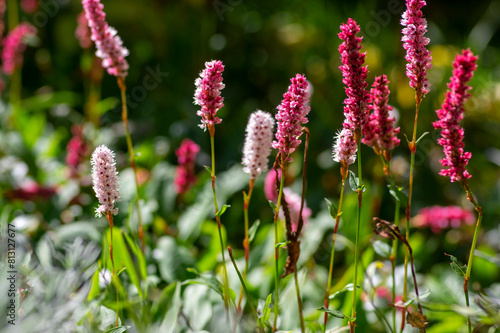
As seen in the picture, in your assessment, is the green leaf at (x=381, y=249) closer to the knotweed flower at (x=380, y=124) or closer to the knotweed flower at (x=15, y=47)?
the knotweed flower at (x=380, y=124)

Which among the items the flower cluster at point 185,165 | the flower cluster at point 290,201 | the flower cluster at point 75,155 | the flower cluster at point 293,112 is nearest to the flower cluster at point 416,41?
the flower cluster at point 293,112

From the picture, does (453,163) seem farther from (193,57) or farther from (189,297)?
(193,57)

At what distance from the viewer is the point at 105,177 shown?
1.03 metres

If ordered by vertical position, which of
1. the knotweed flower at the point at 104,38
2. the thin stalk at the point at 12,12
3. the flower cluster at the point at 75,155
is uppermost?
the knotweed flower at the point at 104,38

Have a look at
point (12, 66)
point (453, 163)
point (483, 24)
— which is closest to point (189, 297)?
point (453, 163)

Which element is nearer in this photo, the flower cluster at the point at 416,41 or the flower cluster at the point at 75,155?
the flower cluster at the point at 416,41

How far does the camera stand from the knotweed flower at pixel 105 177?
1.02 metres

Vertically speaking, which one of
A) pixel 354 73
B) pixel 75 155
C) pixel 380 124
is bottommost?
pixel 75 155

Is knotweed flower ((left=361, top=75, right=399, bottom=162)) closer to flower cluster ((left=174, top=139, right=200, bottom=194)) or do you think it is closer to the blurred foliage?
the blurred foliage

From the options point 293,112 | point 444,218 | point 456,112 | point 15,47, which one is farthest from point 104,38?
point 444,218

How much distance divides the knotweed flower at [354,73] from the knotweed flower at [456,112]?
141 mm

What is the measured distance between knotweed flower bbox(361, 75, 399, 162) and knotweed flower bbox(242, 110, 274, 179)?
21cm

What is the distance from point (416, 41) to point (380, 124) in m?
0.18

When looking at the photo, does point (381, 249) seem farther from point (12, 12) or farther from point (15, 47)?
point (12, 12)
